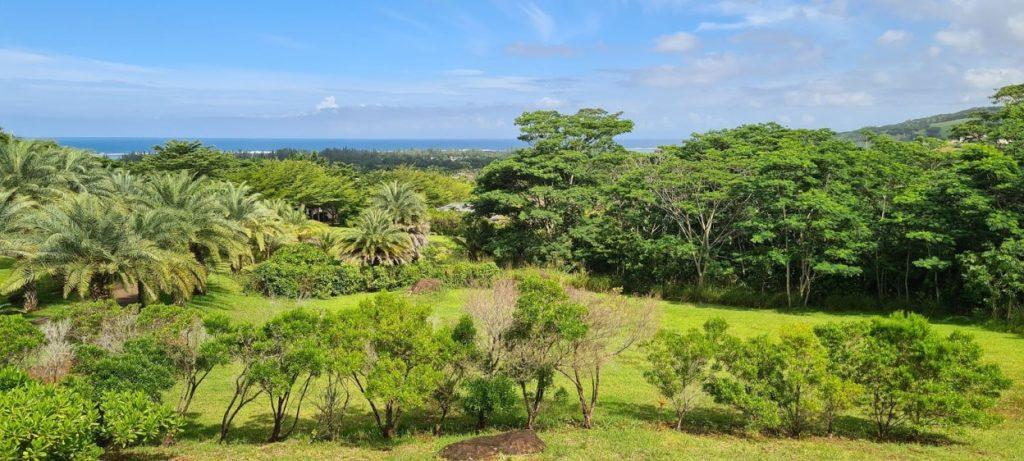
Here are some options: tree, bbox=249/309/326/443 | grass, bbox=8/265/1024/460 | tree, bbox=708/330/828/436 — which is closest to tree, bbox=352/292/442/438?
tree, bbox=249/309/326/443

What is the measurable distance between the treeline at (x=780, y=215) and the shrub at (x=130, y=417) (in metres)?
20.1

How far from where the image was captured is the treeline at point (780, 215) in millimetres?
20625

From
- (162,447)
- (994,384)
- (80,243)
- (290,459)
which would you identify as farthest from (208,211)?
(994,384)

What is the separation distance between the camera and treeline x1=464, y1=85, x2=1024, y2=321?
20625mm

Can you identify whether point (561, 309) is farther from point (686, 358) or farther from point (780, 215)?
point (780, 215)

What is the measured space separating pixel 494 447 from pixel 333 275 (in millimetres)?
19040

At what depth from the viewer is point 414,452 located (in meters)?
10.4

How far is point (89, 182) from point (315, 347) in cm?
2558

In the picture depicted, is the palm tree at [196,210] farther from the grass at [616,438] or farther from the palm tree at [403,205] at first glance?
the palm tree at [403,205]

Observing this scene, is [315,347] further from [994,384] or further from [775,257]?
[775,257]

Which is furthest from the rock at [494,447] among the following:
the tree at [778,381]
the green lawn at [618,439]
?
the tree at [778,381]

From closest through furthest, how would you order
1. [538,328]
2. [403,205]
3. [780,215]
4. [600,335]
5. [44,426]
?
[44,426], [538,328], [600,335], [780,215], [403,205]

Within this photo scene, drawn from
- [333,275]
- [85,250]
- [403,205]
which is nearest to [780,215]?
[333,275]

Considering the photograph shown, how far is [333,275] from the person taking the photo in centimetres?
2714
